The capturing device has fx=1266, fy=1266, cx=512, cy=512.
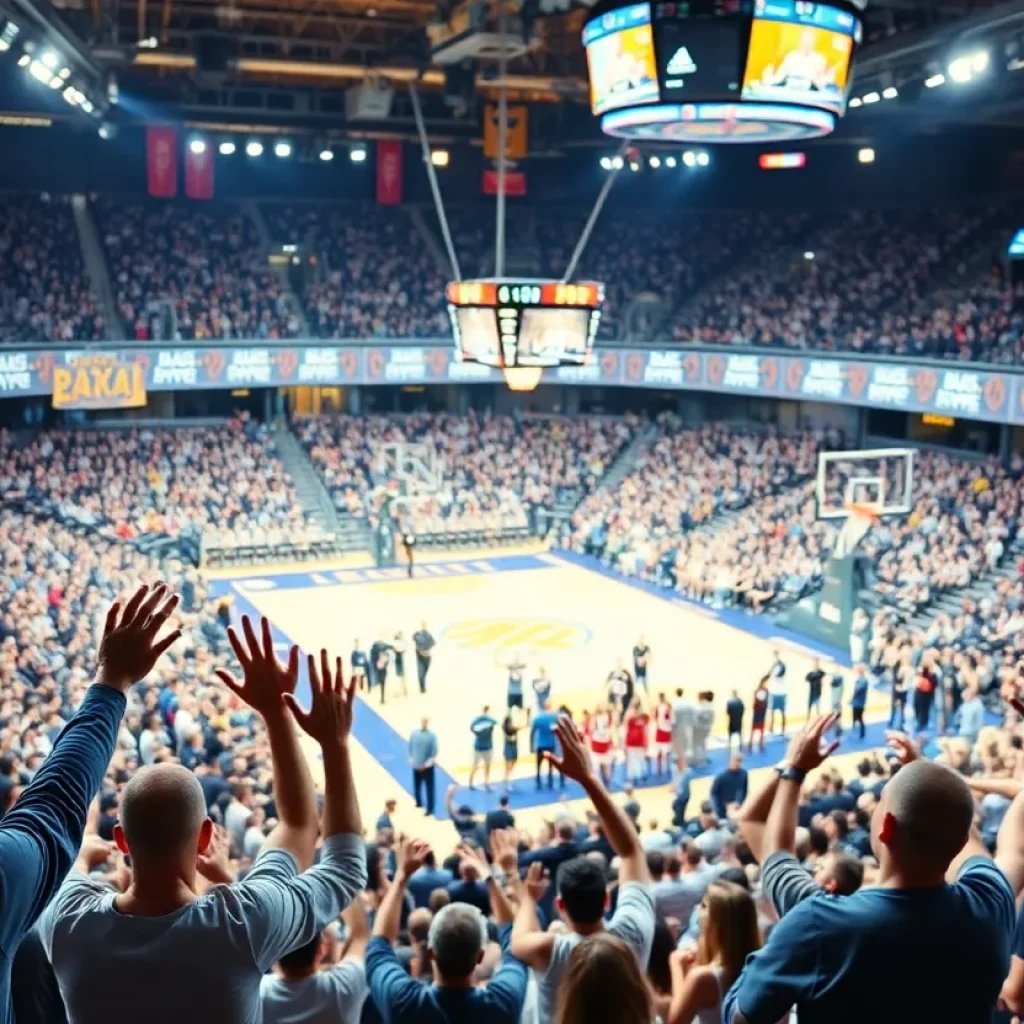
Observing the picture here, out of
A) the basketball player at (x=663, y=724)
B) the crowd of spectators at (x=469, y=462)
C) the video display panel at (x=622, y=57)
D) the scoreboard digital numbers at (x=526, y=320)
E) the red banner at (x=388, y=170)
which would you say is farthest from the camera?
the red banner at (x=388, y=170)

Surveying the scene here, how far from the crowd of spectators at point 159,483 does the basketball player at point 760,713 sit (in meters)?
15.4

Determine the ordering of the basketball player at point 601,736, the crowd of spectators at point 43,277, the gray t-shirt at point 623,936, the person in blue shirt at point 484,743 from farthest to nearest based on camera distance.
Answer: the crowd of spectators at point 43,277
the basketball player at point 601,736
the person in blue shirt at point 484,743
the gray t-shirt at point 623,936

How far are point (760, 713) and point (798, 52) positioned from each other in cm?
1092

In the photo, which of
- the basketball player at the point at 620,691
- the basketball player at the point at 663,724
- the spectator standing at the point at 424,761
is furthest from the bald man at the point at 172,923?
the basketball player at the point at 620,691

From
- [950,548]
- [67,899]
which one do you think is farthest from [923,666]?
[67,899]

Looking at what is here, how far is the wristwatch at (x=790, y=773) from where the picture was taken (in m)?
3.68

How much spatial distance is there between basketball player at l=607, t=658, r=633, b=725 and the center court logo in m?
5.03

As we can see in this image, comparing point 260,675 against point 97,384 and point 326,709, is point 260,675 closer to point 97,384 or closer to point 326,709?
point 326,709

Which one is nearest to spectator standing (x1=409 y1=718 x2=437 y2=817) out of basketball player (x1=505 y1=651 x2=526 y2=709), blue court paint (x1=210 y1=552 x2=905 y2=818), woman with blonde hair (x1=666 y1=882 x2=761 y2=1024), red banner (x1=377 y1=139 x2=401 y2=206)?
blue court paint (x1=210 y1=552 x2=905 y2=818)

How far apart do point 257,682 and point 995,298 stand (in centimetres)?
2907

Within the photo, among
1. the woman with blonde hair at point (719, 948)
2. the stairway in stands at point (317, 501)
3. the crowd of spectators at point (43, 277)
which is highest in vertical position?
the crowd of spectators at point (43, 277)

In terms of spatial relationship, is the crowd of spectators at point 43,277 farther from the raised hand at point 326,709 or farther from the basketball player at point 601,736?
the raised hand at point 326,709

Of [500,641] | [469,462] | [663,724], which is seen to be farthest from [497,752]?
[469,462]

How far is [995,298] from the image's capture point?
29.4 meters
